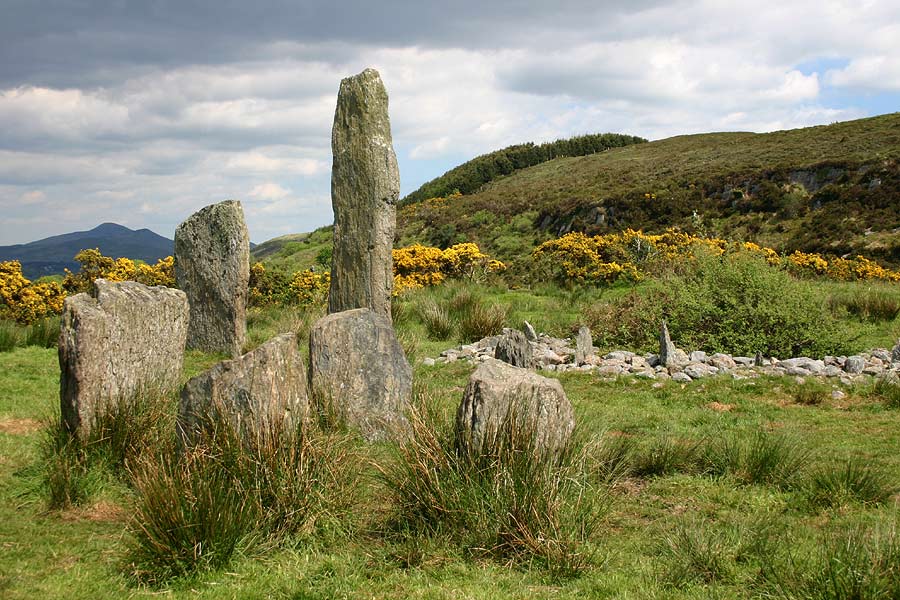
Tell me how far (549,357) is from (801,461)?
5.64 meters

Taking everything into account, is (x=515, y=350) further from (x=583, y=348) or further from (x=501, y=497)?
(x=501, y=497)

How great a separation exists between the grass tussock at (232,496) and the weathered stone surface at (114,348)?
3.97 feet

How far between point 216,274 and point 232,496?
26.8ft

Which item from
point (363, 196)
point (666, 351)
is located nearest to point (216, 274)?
point (363, 196)

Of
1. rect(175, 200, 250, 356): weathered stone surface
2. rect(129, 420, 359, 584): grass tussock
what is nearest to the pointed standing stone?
rect(175, 200, 250, 356): weathered stone surface

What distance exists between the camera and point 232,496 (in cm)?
481

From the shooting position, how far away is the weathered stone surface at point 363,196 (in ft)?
39.5

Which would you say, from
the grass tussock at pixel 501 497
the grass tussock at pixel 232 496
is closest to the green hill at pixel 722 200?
the grass tussock at pixel 501 497

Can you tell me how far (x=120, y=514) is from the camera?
5.56m

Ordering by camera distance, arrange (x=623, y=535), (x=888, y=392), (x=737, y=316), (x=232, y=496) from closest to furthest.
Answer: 1. (x=232, y=496)
2. (x=623, y=535)
3. (x=888, y=392)
4. (x=737, y=316)

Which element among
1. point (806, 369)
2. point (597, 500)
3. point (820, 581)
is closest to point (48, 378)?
point (597, 500)

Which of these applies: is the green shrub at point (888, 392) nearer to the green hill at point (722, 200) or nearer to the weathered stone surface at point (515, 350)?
the weathered stone surface at point (515, 350)

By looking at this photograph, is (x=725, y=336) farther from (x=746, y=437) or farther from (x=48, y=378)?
(x=48, y=378)

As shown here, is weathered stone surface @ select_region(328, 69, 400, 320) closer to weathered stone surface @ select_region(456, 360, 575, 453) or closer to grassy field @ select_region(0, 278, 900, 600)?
grassy field @ select_region(0, 278, 900, 600)
